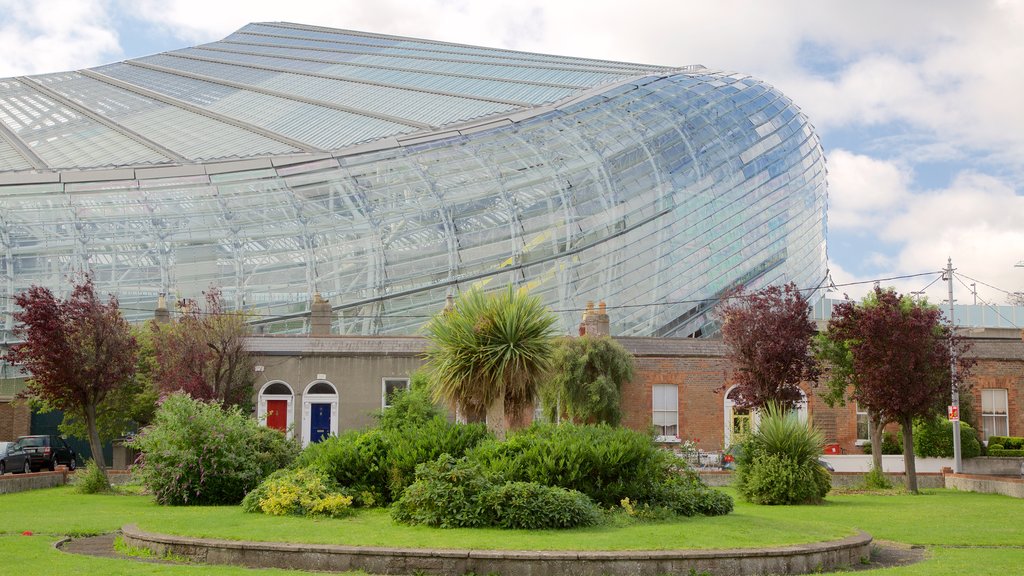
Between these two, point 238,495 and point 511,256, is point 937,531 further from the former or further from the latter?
point 511,256

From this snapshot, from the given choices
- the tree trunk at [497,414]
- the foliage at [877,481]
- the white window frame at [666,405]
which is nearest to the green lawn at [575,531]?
the tree trunk at [497,414]

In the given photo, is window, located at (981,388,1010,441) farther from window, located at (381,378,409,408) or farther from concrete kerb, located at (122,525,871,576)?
concrete kerb, located at (122,525,871,576)

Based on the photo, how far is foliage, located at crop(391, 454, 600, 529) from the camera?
13.6 meters

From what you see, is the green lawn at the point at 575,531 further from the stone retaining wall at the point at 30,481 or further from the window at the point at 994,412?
the window at the point at 994,412

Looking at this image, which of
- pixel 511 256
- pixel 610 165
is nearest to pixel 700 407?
pixel 511 256

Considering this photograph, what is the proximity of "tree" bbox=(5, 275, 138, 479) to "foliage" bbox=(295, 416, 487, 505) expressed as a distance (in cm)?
903

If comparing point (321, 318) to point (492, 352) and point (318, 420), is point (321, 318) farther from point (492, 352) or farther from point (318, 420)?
point (492, 352)

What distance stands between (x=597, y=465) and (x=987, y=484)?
13974 millimetres

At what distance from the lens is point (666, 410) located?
32.7m

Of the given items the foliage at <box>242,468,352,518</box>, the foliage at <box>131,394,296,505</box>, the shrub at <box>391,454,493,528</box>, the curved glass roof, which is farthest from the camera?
the curved glass roof

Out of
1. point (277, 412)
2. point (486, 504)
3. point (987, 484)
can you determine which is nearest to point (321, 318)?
point (277, 412)

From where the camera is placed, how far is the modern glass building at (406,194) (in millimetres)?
38562

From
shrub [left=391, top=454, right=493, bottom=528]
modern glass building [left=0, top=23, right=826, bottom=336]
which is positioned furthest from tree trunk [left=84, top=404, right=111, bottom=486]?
modern glass building [left=0, top=23, right=826, bottom=336]

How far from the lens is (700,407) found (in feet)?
107
